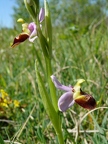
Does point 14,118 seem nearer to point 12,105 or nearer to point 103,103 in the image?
point 12,105

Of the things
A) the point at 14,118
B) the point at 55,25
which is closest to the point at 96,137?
the point at 14,118

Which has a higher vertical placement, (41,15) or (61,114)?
(41,15)

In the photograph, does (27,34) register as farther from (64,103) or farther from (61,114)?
(61,114)

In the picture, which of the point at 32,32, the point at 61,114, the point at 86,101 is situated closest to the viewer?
the point at 86,101

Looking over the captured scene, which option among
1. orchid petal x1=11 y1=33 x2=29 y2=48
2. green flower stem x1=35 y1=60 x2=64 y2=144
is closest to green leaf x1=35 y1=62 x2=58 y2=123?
green flower stem x1=35 y1=60 x2=64 y2=144

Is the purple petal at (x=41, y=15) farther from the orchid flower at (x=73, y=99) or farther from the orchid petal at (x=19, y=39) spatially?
the orchid flower at (x=73, y=99)

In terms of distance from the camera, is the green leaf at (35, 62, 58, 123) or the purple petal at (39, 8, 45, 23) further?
the purple petal at (39, 8, 45, 23)

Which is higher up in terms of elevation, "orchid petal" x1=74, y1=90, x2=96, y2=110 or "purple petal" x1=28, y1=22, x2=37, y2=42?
"purple petal" x1=28, y1=22, x2=37, y2=42

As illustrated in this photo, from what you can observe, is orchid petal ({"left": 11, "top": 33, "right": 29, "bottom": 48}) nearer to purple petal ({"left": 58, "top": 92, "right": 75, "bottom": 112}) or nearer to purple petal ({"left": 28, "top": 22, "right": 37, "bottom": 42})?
purple petal ({"left": 28, "top": 22, "right": 37, "bottom": 42})

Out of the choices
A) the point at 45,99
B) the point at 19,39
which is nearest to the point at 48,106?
the point at 45,99
